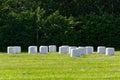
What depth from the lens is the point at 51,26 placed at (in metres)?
54.0

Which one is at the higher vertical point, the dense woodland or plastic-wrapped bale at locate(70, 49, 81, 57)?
the dense woodland

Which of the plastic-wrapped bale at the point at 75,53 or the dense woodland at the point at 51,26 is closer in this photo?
the plastic-wrapped bale at the point at 75,53

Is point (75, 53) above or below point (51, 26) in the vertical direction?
below

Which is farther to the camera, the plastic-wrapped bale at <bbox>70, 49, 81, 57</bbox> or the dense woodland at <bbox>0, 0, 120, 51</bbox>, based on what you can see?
the dense woodland at <bbox>0, 0, 120, 51</bbox>

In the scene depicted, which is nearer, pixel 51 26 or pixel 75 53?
pixel 75 53

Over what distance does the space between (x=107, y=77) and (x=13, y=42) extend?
112 ft

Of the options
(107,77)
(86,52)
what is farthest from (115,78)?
(86,52)

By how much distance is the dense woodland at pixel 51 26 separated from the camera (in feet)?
173

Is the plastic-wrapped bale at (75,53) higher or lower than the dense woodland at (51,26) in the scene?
lower

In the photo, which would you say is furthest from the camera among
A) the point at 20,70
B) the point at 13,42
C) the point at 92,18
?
the point at 92,18

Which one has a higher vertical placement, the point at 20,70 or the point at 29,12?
the point at 29,12

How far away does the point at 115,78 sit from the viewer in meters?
18.7

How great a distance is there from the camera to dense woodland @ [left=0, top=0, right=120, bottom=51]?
2077 inches

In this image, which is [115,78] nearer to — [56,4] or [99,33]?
[99,33]
